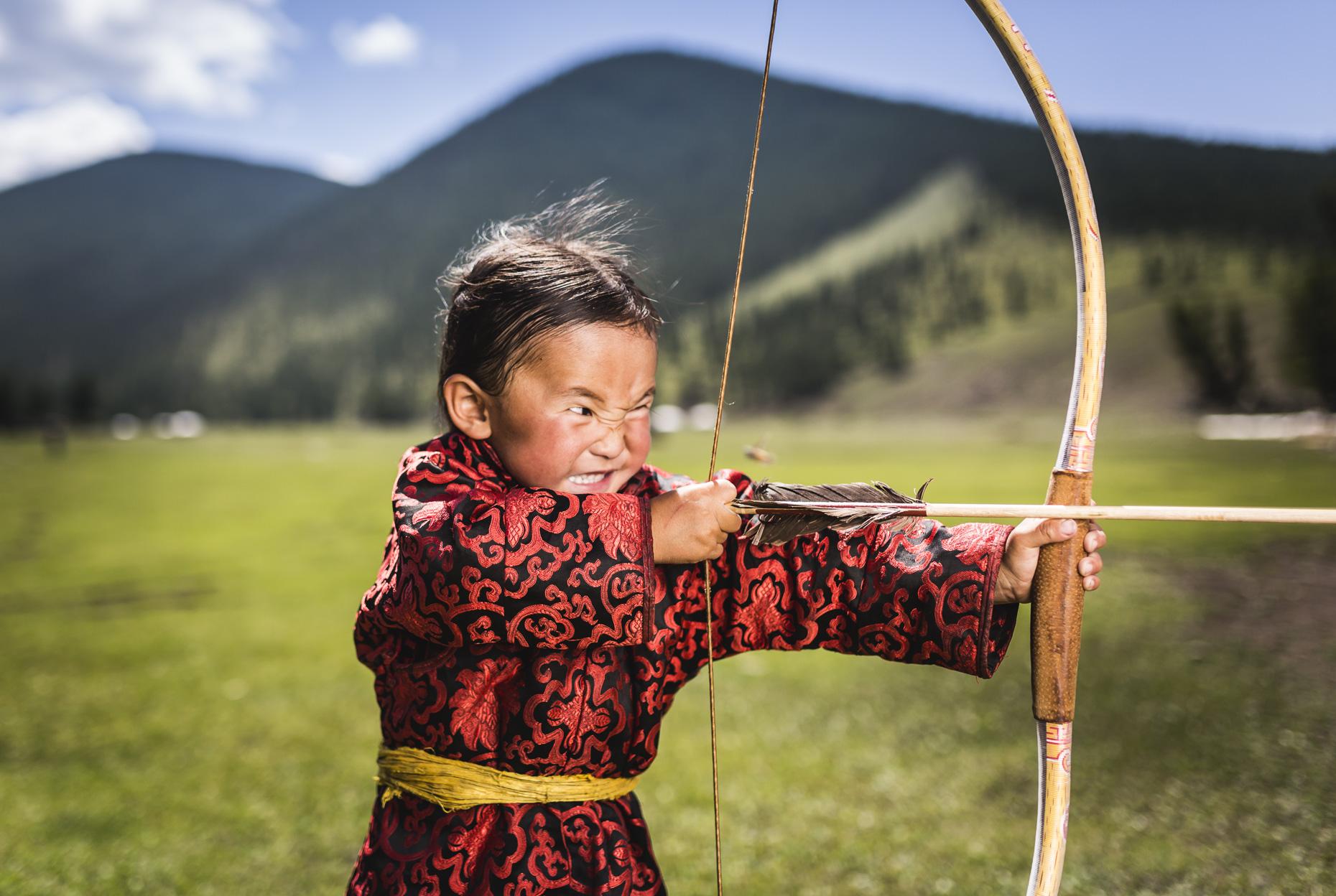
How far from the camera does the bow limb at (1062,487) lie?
1.72 metres

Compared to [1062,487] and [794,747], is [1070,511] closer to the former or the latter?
[1062,487]

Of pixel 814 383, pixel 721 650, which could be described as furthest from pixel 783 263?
pixel 721 650

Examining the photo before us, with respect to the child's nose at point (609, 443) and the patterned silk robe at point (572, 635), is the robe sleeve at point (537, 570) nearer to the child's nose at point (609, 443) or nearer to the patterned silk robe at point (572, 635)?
the patterned silk robe at point (572, 635)

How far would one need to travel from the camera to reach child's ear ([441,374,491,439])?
2053 millimetres

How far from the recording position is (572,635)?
5.47 feet

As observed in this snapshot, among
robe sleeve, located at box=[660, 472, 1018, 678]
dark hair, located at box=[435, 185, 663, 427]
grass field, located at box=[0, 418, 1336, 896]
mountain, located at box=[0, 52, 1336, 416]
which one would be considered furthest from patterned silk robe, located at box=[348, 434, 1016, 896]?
mountain, located at box=[0, 52, 1336, 416]

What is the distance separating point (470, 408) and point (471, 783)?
2.62 ft

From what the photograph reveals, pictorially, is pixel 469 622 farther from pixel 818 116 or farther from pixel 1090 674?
pixel 818 116

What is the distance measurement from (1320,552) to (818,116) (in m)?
167

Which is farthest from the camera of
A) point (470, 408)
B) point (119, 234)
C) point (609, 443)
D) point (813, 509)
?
point (119, 234)

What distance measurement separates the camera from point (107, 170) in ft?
603

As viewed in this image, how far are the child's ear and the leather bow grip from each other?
3.88 feet

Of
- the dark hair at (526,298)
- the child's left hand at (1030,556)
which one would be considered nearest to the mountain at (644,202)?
the dark hair at (526,298)

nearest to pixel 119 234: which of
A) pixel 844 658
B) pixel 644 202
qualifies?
pixel 644 202
